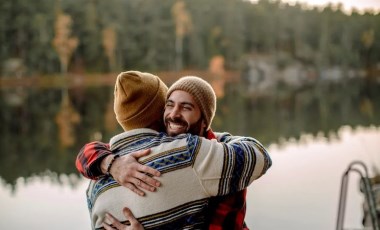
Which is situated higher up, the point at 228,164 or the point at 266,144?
the point at 266,144

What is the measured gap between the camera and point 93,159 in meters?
1.19

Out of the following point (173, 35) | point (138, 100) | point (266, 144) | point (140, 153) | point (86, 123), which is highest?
point (173, 35)

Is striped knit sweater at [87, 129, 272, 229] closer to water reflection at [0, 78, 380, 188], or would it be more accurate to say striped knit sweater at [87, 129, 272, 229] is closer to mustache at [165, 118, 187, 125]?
mustache at [165, 118, 187, 125]

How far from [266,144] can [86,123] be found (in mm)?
5403

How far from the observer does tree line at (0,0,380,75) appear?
41.1 m

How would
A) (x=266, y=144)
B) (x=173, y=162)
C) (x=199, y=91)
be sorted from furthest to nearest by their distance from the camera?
(x=266, y=144) < (x=199, y=91) < (x=173, y=162)

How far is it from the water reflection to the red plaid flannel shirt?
825cm

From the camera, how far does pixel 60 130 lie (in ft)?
50.1

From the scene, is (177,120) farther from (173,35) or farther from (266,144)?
(173,35)

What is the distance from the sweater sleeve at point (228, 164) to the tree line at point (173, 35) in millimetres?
38028

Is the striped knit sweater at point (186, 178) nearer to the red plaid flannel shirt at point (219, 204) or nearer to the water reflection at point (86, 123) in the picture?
the red plaid flannel shirt at point (219, 204)

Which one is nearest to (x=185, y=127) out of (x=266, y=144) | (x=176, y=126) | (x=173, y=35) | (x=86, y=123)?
(x=176, y=126)

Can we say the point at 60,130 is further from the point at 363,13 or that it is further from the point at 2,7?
the point at 363,13

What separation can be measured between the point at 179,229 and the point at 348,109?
21.4 m
